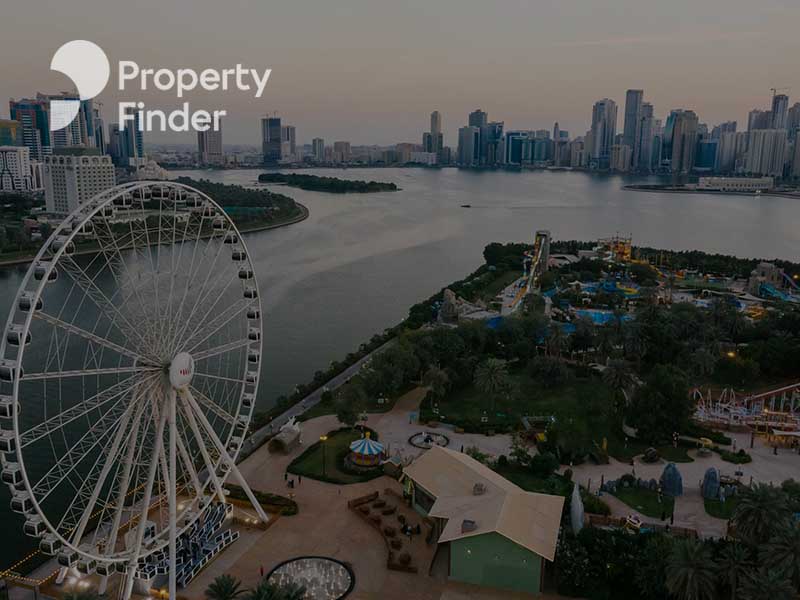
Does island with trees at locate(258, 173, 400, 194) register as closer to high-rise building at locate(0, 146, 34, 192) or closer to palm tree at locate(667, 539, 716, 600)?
high-rise building at locate(0, 146, 34, 192)

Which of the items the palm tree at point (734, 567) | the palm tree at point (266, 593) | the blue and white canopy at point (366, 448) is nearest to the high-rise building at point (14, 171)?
the blue and white canopy at point (366, 448)

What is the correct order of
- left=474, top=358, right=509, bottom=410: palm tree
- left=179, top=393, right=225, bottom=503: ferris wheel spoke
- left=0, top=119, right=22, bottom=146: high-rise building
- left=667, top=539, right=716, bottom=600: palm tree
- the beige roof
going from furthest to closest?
1. left=0, top=119, right=22, bottom=146: high-rise building
2. left=474, top=358, right=509, bottom=410: palm tree
3. the beige roof
4. left=179, top=393, right=225, bottom=503: ferris wheel spoke
5. left=667, top=539, right=716, bottom=600: palm tree

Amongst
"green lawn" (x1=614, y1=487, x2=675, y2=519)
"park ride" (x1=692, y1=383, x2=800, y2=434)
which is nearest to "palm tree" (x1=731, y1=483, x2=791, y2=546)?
"green lawn" (x1=614, y1=487, x2=675, y2=519)

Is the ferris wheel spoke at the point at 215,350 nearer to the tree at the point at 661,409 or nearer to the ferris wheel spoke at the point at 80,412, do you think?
the ferris wheel spoke at the point at 80,412

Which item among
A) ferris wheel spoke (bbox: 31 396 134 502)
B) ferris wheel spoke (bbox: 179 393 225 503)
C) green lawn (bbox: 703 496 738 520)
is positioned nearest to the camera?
ferris wheel spoke (bbox: 31 396 134 502)

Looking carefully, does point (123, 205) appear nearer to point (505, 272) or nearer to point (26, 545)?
point (26, 545)

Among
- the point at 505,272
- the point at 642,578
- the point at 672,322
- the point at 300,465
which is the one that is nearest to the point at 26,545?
the point at 300,465
